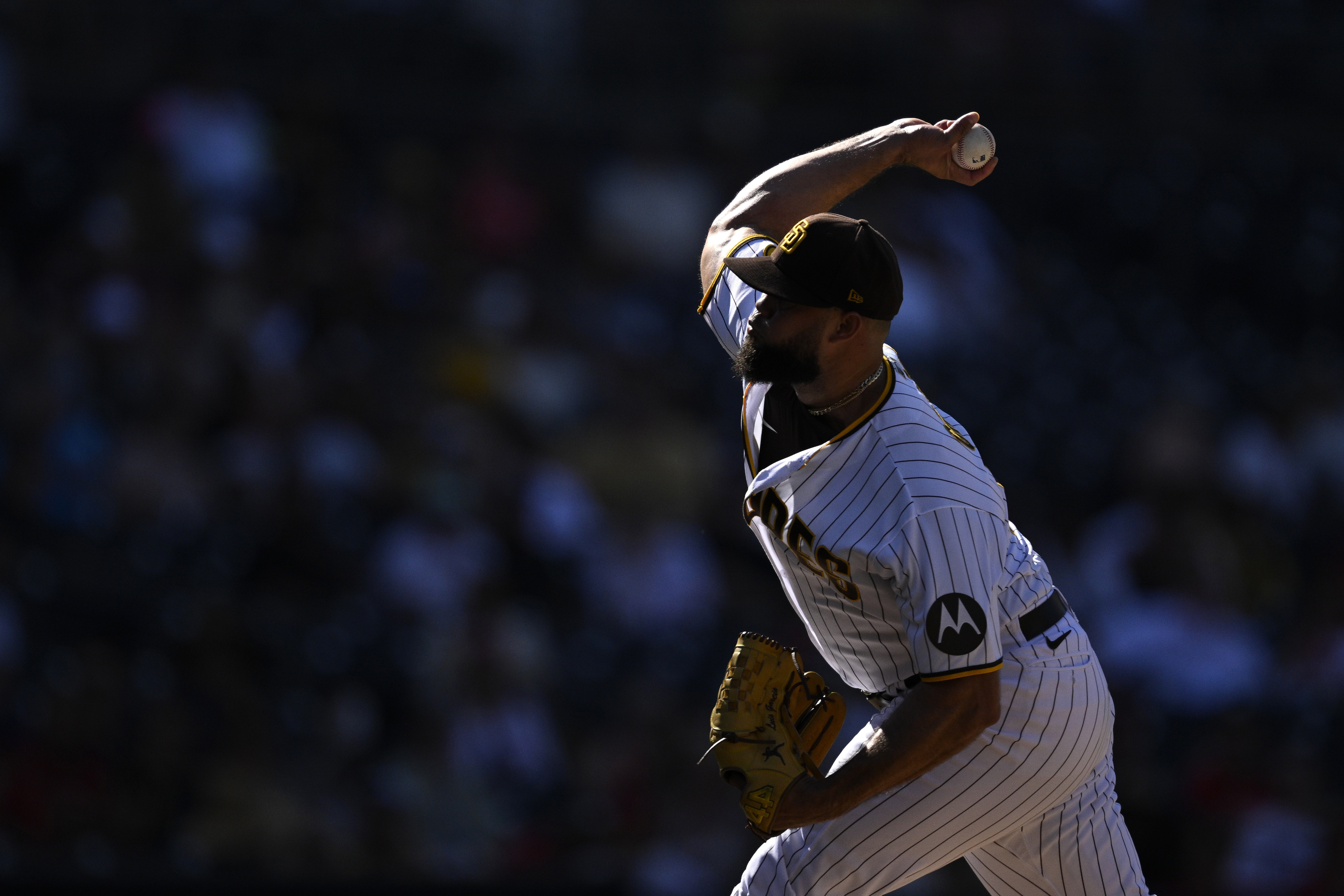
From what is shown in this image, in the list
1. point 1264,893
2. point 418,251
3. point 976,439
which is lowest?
point 1264,893

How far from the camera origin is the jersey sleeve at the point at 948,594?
289cm

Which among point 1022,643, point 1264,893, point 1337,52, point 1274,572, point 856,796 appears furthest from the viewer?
point 1337,52

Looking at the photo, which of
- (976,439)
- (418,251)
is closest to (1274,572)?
(976,439)

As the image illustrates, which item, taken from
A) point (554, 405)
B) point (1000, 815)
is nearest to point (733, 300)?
point (1000, 815)

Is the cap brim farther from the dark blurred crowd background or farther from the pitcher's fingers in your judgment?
the dark blurred crowd background

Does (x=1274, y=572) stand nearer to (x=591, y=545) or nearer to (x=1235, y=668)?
(x=1235, y=668)

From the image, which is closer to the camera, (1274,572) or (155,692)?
(155,692)

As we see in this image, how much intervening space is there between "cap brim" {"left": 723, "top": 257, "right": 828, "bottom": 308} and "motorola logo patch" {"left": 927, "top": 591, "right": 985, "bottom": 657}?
24.0 inches

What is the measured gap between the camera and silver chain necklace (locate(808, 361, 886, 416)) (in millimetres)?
3133

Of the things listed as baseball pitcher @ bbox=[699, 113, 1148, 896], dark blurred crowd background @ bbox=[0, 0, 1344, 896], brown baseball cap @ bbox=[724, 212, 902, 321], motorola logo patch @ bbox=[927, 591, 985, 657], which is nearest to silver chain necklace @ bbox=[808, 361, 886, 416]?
baseball pitcher @ bbox=[699, 113, 1148, 896]

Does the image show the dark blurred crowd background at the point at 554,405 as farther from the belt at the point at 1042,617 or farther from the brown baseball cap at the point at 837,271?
the brown baseball cap at the point at 837,271

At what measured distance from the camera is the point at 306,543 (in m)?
7.07

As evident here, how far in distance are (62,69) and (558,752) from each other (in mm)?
5113

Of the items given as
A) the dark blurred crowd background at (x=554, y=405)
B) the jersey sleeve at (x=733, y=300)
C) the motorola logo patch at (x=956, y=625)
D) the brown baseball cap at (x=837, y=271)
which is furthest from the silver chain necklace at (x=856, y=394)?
the dark blurred crowd background at (x=554, y=405)
